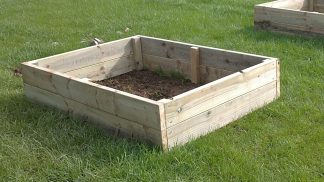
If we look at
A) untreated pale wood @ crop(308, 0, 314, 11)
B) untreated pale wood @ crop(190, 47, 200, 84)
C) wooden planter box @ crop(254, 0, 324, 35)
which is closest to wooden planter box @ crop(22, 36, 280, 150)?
untreated pale wood @ crop(190, 47, 200, 84)

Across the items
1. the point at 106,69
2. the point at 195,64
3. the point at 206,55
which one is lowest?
the point at 106,69

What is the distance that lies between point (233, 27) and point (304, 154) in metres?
4.47

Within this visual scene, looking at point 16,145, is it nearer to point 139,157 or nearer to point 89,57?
point 139,157

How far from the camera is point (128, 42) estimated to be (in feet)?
20.0

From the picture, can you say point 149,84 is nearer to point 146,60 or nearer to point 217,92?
point 146,60

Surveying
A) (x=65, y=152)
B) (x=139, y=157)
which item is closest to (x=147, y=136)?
(x=139, y=157)

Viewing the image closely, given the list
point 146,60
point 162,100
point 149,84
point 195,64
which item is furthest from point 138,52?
point 162,100

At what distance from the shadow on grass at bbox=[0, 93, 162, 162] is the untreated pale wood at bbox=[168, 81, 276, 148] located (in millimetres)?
234

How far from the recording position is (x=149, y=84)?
18.8 feet

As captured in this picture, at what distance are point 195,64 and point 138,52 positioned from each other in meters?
Answer: 0.92

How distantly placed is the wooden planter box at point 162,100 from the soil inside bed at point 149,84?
0.10m

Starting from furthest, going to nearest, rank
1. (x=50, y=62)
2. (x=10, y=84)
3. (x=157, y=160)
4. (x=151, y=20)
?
(x=151, y=20) < (x=10, y=84) < (x=50, y=62) < (x=157, y=160)

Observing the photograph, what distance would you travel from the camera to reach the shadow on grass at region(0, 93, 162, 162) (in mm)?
4023

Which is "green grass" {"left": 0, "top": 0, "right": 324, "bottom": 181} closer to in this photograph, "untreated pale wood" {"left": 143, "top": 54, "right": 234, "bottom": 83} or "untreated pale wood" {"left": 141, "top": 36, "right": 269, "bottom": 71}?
"untreated pale wood" {"left": 141, "top": 36, "right": 269, "bottom": 71}
